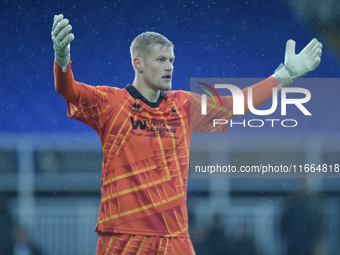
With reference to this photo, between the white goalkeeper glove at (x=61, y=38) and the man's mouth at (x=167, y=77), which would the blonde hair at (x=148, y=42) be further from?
the white goalkeeper glove at (x=61, y=38)

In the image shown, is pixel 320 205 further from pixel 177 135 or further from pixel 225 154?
pixel 177 135

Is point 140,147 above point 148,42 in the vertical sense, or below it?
below

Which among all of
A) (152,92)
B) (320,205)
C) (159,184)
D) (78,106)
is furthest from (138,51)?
(320,205)

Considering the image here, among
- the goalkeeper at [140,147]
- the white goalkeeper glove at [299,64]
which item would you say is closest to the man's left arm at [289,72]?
the white goalkeeper glove at [299,64]

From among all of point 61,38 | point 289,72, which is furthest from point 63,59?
point 289,72

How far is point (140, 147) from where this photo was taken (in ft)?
6.79

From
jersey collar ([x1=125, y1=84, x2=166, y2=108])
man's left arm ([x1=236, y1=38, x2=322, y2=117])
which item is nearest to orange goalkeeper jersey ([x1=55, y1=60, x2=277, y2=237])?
jersey collar ([x1=125, y1=84, x2=166, y2=108])

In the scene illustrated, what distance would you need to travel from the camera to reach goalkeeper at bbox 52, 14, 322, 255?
201 centimetres

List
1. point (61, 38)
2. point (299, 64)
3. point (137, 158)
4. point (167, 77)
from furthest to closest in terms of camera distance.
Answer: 1. point (299, 64)
2. point (167, 77)
3. point (137, 158)
4. point (61, 38)

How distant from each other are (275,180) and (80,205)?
241cm

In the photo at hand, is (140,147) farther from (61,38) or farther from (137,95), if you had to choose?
(61,38)

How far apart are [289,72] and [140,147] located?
36.8 inches

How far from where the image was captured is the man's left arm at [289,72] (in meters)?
2.30

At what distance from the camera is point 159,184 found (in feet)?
6.74
